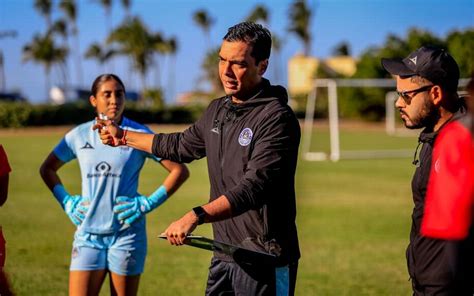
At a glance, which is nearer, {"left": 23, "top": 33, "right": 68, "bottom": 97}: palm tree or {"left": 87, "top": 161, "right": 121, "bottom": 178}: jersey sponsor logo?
{"left": 87, "top": 161, "right": 121, "bottom": 178}: jersey sponsor logo

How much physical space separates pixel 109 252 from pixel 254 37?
2.46 metres

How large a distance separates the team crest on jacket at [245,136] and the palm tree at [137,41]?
97944 mm

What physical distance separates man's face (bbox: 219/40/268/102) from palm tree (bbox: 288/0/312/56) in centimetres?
10991

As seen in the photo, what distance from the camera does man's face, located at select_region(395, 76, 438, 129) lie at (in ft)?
14.0

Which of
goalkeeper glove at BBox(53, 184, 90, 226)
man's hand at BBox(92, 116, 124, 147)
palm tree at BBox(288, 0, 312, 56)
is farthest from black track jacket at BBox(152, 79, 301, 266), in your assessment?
palm tree at BBox(288, 0, 312, 56)

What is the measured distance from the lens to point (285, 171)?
4.36m

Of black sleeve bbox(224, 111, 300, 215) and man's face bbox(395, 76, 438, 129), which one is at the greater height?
man's face bbox(395, 76, 438, 129)

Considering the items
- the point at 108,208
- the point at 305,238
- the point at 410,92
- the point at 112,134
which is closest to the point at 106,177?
the point at 108,208

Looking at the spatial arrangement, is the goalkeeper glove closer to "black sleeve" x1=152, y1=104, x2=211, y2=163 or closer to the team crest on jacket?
"black sleeve" x1=152, y1=104, x2=211, y2=163

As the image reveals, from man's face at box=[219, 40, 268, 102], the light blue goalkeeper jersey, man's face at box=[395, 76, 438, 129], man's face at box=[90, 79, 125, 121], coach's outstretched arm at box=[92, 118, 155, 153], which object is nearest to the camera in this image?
man's face at box=[395, 76, 438, 129]

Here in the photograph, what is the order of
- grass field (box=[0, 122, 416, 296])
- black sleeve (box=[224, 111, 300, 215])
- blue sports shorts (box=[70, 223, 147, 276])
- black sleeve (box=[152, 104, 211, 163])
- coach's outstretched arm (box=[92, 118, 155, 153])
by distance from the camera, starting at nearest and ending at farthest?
black sleeve (box=[224, 111, 300, 215])
black sleeve (box=[152, 104, 211, 163])
coach's outstretched arm (box=[92, 118, 155, 153])
blue sports shorts (box=[70, 223, 147, 276])
grass field (box=[0, 122, 416, 296])

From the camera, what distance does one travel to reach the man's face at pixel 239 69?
4.41 m

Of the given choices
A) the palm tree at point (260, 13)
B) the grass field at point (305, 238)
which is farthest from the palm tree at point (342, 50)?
the grass field at point (305, 238)

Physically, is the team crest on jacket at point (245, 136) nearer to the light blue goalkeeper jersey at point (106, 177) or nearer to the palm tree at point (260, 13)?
the light blue goalkeeper jersey at point (106, 177)
